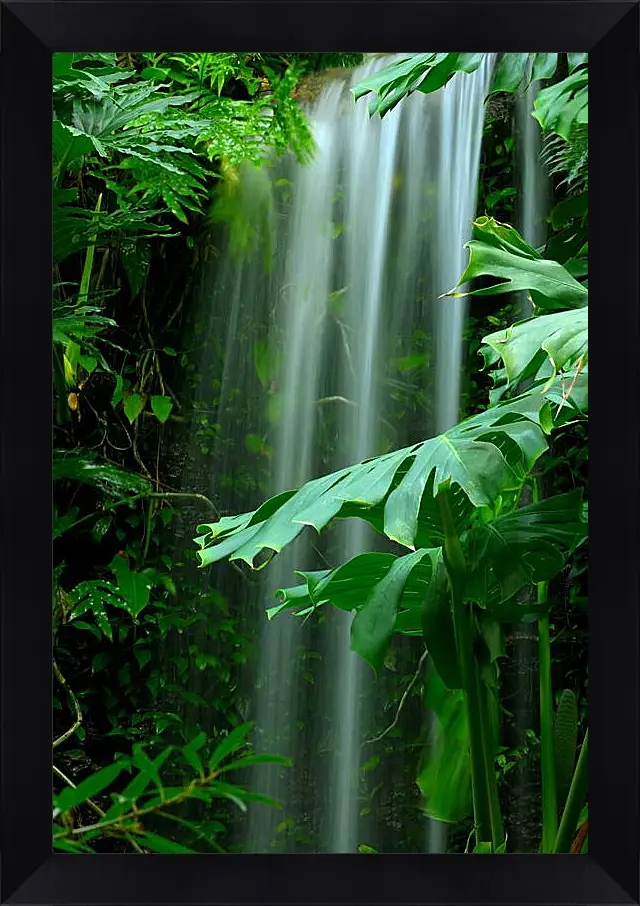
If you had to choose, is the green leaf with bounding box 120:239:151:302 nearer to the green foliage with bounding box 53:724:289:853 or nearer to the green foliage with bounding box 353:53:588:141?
the green foliage with bounding box 353:53:588:141

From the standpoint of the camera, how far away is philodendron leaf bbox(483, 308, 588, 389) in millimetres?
791

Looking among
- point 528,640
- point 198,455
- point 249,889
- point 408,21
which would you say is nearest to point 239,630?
point 198,455

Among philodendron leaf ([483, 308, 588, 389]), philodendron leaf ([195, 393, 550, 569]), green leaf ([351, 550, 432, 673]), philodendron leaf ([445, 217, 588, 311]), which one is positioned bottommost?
green leaf ([351, 550, 432, 673])

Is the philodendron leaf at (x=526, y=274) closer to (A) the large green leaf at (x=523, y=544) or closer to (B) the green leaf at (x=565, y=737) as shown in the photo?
(A) the large green leaf at (x=523, y=544)

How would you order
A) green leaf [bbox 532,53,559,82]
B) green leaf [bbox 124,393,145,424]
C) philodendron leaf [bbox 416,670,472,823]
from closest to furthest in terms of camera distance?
1. green leaf [bbox 532,53,559,82]
2. philodendron leaf [bbox 416,670,472,823]
3. green leaf [bbox 124,393,145,424]

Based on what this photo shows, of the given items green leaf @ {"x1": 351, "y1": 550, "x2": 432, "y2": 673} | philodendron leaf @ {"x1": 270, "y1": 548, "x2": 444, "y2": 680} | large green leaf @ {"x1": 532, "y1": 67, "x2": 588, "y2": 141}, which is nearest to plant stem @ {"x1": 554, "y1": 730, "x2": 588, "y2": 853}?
philodendron leaf @ {"x1": 270, "y1": 548, "x2": 444, "y2": 680}

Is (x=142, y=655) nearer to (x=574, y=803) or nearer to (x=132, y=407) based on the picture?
(x=132, y=407)

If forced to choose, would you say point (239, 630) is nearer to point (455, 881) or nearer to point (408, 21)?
point (455, 881)

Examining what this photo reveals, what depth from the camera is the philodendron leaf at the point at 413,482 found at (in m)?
0.86

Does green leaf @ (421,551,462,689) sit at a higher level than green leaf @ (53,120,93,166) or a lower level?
lower

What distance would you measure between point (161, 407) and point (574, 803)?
46.6 inches

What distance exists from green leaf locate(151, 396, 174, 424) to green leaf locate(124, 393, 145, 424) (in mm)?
32

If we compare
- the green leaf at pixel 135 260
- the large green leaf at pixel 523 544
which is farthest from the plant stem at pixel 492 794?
the green leaf at pixel 135 260
